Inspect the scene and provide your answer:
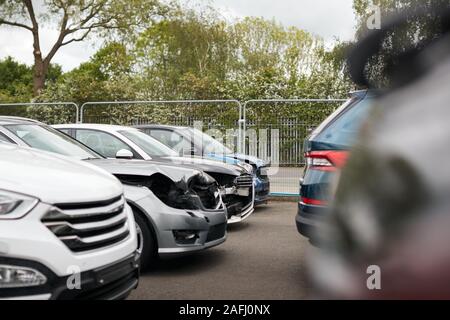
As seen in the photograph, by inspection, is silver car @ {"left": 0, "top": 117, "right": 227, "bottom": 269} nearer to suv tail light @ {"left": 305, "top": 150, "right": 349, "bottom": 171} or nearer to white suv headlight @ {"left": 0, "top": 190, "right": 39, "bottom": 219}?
suv tail light @ {"left": 305, "top": 150, "right": 349, "bottom": 171}

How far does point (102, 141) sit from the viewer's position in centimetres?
770

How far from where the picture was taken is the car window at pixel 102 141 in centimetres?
755

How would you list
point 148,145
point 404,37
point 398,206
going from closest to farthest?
point 398,206 < point 404,37 < point 148,145

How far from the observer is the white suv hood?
286 centimetres

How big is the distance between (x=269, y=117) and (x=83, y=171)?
319 inches

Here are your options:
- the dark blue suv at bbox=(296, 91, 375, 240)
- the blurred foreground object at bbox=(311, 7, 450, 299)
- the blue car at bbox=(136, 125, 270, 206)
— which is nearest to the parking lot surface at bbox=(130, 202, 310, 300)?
the dark blue suv at bbox=(296, 91, 375, 240)

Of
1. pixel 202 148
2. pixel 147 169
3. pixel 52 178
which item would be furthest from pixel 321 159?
pixel 202 148

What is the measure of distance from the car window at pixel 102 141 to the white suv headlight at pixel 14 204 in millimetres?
4708

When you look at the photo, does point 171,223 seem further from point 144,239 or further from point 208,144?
point 208,144

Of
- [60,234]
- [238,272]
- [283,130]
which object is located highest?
[283,130]

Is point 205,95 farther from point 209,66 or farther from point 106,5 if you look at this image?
point 209,66

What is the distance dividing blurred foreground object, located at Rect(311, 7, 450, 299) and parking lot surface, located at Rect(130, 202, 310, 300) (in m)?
2.66

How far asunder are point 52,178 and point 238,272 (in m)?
2.60
